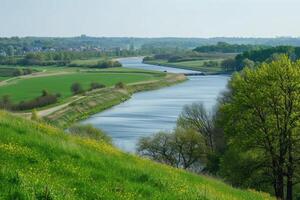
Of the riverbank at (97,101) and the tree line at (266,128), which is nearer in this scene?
the tree line at (266,128)

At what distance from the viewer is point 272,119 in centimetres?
2341

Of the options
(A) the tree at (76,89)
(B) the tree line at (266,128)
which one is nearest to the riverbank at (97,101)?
(A) the tree at (76,89)

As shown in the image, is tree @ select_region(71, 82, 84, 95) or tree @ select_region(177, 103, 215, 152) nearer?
tree @ select_region(177, 103, 215, 152)

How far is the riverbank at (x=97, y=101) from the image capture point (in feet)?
248

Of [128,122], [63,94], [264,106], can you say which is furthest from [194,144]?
[63,94]

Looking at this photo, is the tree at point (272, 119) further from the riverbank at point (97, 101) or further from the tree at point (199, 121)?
the riverbank at point (97, 101)

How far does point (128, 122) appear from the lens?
2608 inches

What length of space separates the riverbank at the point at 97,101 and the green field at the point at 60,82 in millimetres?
5957

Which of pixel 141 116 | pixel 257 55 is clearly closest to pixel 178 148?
pixel 141 116

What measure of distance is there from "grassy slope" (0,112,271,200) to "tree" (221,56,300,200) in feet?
42.7

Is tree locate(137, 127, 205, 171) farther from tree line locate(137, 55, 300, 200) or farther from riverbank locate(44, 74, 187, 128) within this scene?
riverbank locate(44, 74, 187, 128)

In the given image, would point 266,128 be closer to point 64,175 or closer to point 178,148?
point 64,175

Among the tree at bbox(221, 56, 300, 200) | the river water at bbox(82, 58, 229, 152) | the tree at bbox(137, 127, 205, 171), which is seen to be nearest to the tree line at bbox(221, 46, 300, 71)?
the river water at bbox(82, 58, 229, 152)

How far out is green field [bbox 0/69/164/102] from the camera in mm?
102331
